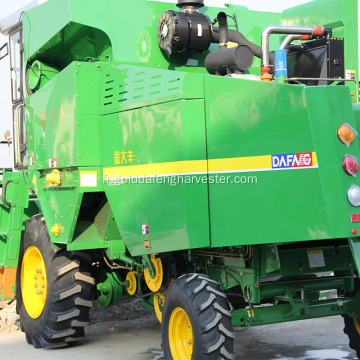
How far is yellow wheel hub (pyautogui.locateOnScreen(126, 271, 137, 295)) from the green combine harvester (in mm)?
26

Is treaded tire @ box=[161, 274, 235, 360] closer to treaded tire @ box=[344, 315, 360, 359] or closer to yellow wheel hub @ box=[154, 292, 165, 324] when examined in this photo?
yellow wheel hub @ box=[154, 292, 165, 324]

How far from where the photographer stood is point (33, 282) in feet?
23.2

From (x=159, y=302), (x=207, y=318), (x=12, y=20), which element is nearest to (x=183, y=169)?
(x=207, y=318)

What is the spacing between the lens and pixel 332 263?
5352mm

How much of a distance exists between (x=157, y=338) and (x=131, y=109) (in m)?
2.64

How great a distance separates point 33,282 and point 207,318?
2.83m

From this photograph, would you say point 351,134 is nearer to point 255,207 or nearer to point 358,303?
point 255,207

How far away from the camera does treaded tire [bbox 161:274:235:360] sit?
15.6 ft

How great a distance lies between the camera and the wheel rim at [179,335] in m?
5.13

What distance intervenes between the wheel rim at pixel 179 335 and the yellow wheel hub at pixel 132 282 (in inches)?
47.1

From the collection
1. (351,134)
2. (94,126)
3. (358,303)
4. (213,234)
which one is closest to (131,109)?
(94,126)

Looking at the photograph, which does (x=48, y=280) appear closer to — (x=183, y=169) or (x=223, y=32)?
(x=183, y=169)

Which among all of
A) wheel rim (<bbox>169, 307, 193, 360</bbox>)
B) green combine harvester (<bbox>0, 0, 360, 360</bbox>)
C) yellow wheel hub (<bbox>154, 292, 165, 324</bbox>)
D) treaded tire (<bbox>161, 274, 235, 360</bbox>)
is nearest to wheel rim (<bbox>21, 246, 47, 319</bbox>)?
green combine harvester (<bbox>0, 0, 360, 360</bbox>)

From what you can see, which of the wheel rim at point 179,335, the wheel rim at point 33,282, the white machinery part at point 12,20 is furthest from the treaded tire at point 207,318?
the white machinery part at point 12,20
